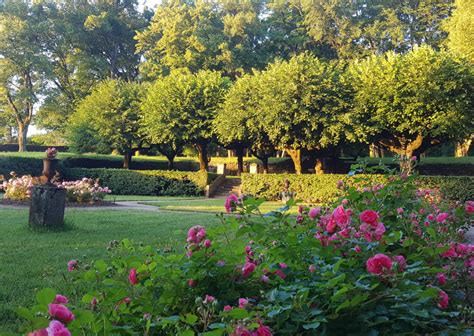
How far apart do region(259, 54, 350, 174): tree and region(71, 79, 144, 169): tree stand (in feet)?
30.6

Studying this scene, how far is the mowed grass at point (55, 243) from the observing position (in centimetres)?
426

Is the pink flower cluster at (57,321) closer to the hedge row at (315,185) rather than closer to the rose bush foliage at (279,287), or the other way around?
the rose bush foliage at (279,287)

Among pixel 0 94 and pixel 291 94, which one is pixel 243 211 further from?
pixel 0 94

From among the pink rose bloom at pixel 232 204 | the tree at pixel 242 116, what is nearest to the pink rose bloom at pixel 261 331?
the pink rose bloom at pixel 232 204

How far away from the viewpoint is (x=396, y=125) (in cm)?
2031

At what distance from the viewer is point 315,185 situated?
1900 cm

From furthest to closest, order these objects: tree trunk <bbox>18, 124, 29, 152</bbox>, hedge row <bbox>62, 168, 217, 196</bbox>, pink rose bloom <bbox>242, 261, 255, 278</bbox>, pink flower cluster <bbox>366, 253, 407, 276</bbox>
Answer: tree trunk <bbox>18, 124, 29, 152</bbox>, hedge row <bbox>62, 168, 217, 196</bbox>, pink rose bloom <bbox>242, 261, 255, 278</bbox>, pink flower cluster <bbox>366, 253, 407, 276</bbox>

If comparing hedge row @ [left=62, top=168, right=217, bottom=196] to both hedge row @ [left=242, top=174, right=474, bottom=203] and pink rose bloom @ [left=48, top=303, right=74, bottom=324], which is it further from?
pink rose bloom @ [left=48, top=303, right=74, bottom=324]

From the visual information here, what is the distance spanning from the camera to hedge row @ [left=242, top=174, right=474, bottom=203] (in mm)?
16359

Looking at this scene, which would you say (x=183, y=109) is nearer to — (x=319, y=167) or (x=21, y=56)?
(x=319, y=167)

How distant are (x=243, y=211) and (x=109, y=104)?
Result: 26000 millimetres

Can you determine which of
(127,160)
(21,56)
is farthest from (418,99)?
(21,56)

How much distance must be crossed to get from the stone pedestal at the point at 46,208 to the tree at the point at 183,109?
49.4 ft

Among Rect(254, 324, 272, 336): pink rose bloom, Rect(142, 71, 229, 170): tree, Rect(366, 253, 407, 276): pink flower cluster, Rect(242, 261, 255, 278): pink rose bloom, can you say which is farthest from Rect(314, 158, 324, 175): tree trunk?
Rect(254, 324, 272, 336): pink rose bloom
